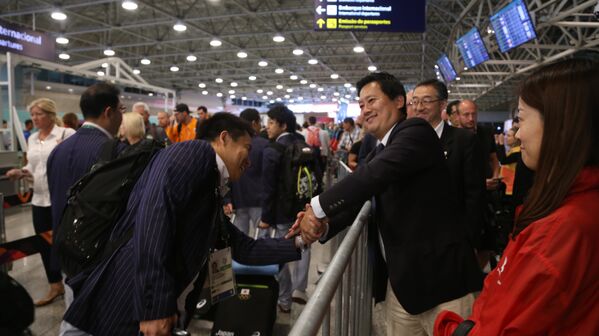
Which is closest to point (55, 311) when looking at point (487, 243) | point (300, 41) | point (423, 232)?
point (423, 232)

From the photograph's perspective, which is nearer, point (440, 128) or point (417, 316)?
point (417, 316)

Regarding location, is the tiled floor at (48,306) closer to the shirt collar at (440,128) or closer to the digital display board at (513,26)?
the shirt collar at (440,128)

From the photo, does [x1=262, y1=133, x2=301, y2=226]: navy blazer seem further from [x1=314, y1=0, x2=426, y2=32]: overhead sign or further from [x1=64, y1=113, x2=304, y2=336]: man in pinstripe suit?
[x1=314, y1=0, x2=426, y2=32]: overhead sign

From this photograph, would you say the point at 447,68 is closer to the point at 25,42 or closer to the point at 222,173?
the point at 25,42

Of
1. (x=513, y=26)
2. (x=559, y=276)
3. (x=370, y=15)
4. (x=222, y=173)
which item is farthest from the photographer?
(x=513, y=26)

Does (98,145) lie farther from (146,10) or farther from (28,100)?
(146,10)

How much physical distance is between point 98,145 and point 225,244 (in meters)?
1.52

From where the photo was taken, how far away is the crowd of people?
863 mm

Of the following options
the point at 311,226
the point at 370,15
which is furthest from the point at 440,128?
the point at 370,15

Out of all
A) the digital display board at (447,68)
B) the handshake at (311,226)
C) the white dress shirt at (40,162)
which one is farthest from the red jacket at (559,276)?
the digital display board at (447,68)

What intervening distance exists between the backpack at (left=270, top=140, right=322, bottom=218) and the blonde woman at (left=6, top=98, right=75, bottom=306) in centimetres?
230

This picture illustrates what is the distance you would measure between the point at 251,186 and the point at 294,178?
60cm

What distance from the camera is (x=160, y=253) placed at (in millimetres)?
1550

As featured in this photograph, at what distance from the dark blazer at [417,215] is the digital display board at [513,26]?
24.5 ft
